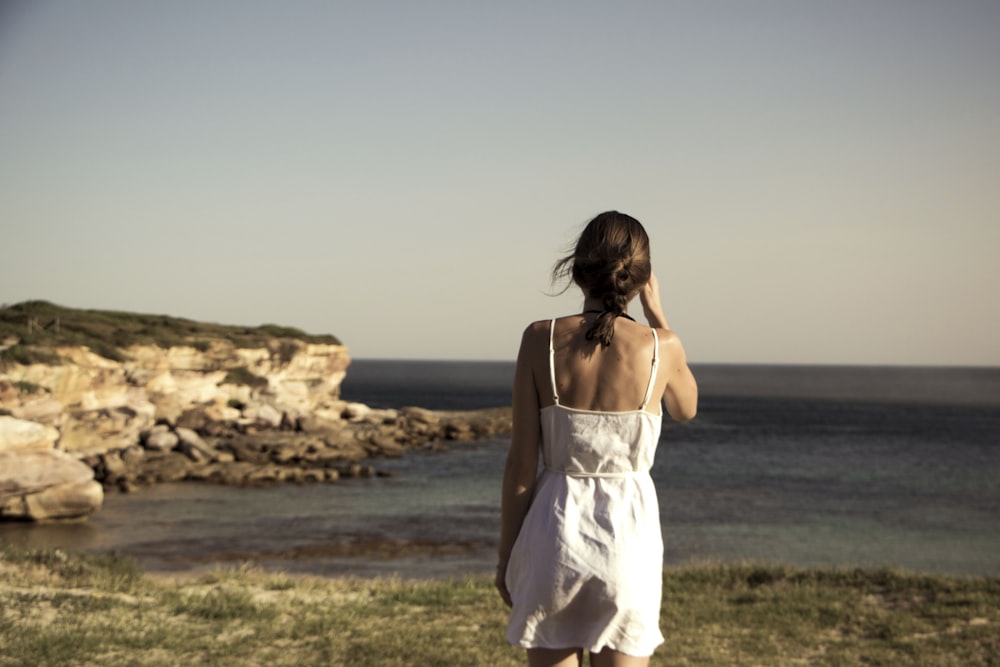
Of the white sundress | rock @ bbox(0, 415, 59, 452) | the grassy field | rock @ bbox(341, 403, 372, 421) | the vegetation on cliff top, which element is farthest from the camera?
rock @ bbox(341, 403, 372, 421)

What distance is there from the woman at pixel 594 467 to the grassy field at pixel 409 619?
16.4 ft

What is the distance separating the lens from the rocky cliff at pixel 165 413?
28.4 meters

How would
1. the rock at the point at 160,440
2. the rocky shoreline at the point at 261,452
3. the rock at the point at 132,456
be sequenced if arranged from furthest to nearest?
the rock at the point at 160,440 < the rock at the point at 132,456 < the rocky shoreline at the point at 261,452

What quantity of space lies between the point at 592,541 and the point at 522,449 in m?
0.38

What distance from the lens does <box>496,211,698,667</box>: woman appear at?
2.86 metres

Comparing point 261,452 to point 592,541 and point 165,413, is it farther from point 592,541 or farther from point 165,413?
point 592,541

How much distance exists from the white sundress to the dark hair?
181mm

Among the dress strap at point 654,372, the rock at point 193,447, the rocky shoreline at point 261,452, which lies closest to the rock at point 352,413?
the rocky shoreline at point 261,452

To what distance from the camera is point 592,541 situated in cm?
285

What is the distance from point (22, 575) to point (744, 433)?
6956cm

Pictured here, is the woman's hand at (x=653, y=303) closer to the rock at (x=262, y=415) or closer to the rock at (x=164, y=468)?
the rock at (x=164, y=468)

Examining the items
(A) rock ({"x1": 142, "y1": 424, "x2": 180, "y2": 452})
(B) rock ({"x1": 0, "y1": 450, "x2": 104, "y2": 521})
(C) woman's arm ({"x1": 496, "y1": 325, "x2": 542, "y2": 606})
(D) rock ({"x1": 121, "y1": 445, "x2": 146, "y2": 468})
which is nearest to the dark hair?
(C) woman's arm ({"x1": 496, "y1": 325, "x2": 542, "y2": 606})

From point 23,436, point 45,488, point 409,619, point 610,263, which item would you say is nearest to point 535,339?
point 610,263

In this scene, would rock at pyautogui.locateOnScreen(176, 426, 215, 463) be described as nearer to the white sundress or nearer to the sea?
the sea
